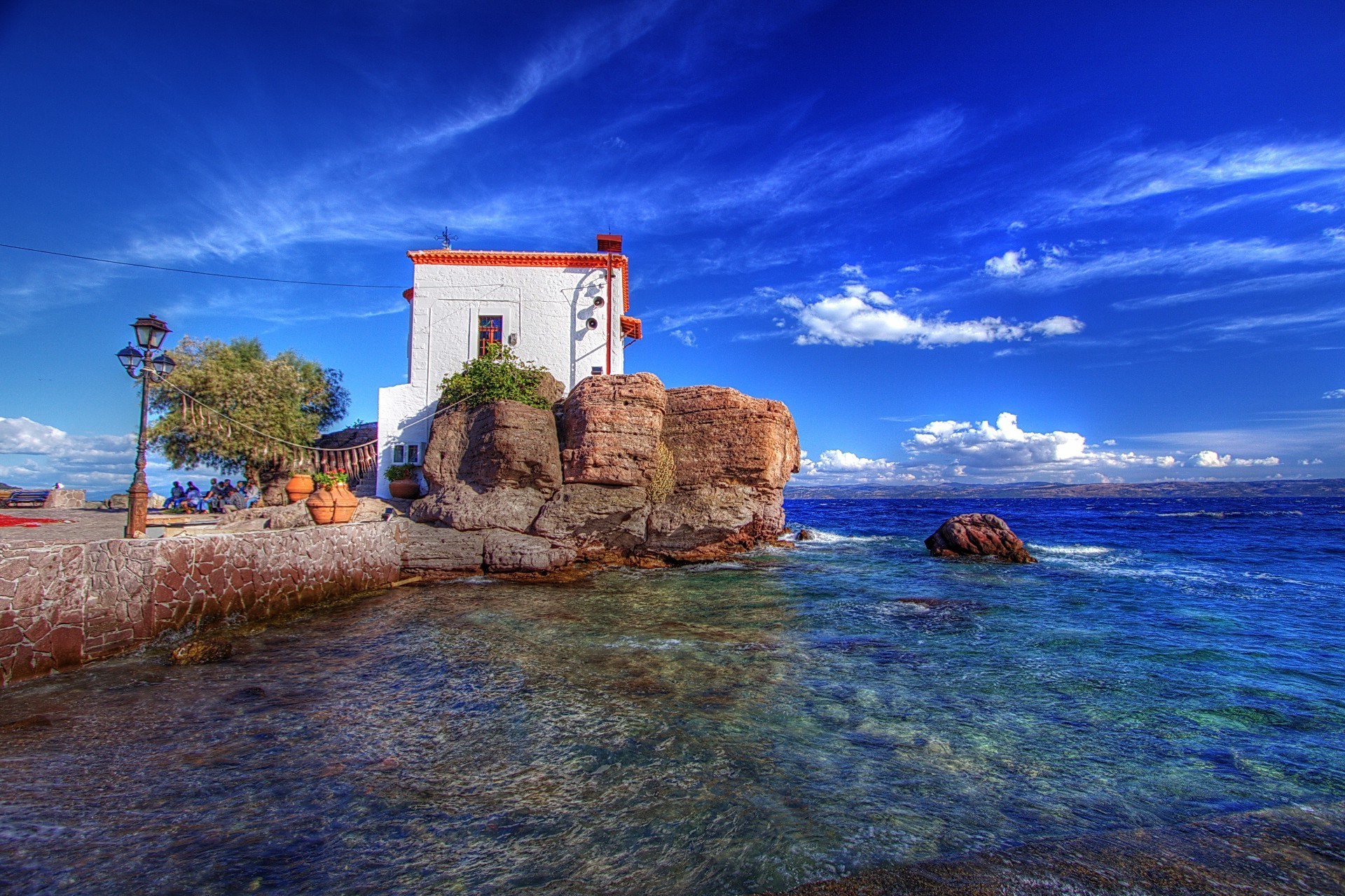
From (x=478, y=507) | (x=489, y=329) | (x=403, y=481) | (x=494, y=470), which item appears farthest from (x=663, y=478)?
(x=489, y=329)

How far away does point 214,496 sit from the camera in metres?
24.2

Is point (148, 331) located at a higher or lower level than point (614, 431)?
higher

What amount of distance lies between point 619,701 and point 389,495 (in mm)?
15006

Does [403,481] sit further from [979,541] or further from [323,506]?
[979,541]

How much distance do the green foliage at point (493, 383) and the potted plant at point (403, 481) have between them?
96.2 inches

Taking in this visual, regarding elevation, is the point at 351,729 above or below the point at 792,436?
below

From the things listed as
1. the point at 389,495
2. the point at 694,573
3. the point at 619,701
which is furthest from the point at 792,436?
the point at 619,701

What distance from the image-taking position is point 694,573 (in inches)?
597

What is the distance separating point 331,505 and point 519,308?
33.5 ft

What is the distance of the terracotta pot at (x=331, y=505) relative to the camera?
41.7 feet

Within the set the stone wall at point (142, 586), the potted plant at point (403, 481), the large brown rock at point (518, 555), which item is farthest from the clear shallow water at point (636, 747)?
the potted plant at point (403, 481)

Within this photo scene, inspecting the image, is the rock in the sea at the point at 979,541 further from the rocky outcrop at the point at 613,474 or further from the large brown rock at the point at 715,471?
the large brown rock at the point at 715,471

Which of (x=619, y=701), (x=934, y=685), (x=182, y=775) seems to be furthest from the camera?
(x=934, y=685)

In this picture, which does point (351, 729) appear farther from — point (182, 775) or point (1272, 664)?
point (1272, 664)
